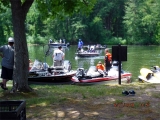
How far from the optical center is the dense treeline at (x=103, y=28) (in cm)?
7238

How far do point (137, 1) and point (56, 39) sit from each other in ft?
64.6

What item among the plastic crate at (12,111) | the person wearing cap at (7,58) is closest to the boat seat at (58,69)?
the person wearing cap at (7,58)

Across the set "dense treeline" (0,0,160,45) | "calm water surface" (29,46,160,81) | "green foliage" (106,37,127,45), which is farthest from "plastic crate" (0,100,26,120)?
"green foliage" (106,37,127,45)

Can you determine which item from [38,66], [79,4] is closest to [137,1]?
[38,66]

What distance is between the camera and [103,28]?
7975cm

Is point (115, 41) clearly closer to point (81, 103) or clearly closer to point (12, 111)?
point (81, 103)

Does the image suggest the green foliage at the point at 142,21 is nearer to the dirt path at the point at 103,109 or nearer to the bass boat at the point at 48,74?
the bass boat at the point at 48,74

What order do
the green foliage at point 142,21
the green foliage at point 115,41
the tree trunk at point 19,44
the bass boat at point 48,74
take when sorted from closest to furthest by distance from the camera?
the tree trunk at point 19,44
the bass boat at point 48,74
the green foliage at point 142,21
the green foliage at point 115,41

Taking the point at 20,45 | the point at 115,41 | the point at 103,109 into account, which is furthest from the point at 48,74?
the point at 115,41

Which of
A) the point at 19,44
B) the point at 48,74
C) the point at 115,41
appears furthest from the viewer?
the point at 115,41

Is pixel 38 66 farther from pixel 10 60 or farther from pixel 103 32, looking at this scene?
pixel 103 32

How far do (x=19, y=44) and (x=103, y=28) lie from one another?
72574 mm

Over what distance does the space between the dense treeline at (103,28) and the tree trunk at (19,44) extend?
206 feet

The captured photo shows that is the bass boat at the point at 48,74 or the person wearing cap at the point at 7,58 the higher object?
the person wearing cap at the point at 7,58
